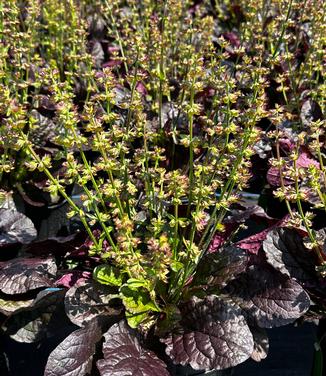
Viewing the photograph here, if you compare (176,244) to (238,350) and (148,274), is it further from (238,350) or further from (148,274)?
(238,350)

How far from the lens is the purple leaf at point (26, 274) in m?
2.17

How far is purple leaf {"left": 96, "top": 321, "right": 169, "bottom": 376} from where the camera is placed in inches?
74.4

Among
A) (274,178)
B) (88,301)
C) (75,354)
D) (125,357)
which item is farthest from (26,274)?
(274,178)

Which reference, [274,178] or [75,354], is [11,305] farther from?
[274,178]

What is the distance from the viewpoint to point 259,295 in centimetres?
214


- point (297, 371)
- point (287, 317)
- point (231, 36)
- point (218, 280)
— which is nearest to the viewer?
point (287, 317)

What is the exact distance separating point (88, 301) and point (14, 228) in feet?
1.97

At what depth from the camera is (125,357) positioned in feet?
6.37

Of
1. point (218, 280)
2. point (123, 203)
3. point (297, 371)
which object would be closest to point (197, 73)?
point (123, 203)

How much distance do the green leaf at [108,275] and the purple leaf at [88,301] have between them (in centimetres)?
4

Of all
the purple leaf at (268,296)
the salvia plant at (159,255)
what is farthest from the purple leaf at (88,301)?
the purple leaf at (268,296)

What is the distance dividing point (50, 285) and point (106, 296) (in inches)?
8.3

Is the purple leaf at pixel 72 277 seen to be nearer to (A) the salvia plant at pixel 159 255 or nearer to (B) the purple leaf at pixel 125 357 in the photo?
(A) the salvia plant at pixel 159 255

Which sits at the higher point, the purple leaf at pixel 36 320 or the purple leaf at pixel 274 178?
the purple leaf at pixel 274 178
